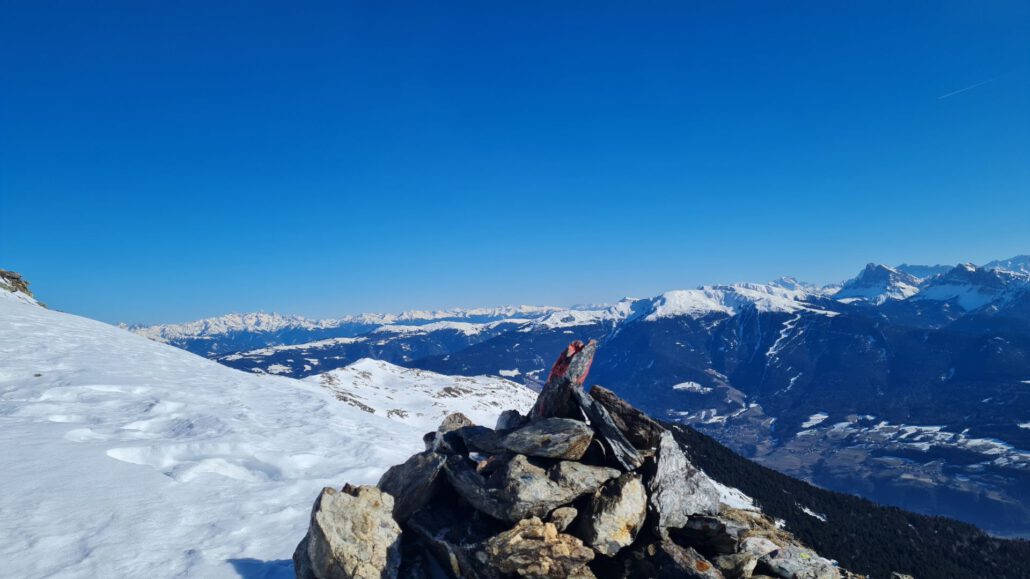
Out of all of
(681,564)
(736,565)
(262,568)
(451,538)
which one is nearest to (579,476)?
(681,564)

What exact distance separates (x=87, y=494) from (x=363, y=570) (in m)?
11.7

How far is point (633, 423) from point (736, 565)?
191 inches

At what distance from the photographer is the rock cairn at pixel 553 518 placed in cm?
1218

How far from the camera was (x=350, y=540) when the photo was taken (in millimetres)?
12352

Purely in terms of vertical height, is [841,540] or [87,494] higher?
[87,494]

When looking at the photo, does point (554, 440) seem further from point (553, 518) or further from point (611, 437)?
point (553, 518)

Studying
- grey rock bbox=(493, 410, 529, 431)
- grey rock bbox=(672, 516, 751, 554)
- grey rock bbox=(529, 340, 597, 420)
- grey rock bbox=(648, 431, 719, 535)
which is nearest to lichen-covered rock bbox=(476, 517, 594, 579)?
grey rock bbox=(648, 431, 719, 535)

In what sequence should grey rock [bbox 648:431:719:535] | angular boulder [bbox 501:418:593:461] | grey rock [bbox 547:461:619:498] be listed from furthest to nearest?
angular boulder [bbox 501:418:593:461] < grey rock [bbox 648:431:719:535] < grey rock [bbox 547:461:619:498]

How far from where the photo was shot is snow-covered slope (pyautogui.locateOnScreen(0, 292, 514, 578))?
14047 mm

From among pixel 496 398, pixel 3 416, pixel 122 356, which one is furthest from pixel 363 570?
pixel 496 398

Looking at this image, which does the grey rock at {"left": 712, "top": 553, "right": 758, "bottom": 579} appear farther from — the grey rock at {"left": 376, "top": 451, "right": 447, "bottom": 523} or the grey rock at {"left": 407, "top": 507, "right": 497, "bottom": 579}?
the grey rock at {"left": 376, "top": 451, "right": 447, "bottom": 523}

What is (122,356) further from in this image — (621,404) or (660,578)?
(660,578)

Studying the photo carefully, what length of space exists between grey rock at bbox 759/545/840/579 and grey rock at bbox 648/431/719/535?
76.7 inches

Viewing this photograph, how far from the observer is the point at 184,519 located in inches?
641
